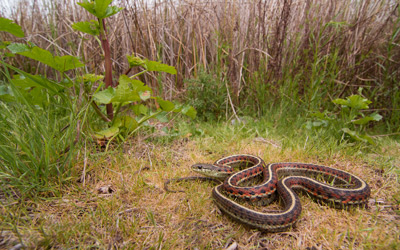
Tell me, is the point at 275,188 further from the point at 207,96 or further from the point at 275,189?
the point at 207,96

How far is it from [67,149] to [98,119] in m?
1.29

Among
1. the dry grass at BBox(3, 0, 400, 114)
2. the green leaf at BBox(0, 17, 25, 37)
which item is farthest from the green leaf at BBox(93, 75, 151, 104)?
the dry grass at BBox(3, 0, 400, 114)

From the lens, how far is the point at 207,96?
5672mm

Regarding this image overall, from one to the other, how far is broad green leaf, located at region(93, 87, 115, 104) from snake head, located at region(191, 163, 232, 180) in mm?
1531

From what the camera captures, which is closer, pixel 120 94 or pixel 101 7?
pixel 101 7

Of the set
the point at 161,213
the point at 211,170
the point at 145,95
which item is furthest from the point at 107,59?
the point at 161,213

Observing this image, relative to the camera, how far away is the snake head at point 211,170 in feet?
10.4

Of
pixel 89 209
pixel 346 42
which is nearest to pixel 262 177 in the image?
pixel 89 209

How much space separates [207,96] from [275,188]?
3.23m

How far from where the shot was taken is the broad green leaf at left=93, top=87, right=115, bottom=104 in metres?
3.06

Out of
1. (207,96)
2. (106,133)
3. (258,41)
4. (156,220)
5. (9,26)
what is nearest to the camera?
(156,220)

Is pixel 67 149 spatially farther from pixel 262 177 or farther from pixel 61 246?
pixel 262 177

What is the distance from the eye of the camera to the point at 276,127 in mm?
5191

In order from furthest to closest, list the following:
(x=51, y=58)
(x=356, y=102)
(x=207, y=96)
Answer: (x=207, y=96) → (x=356, y=102) → (x=51, y=58)
